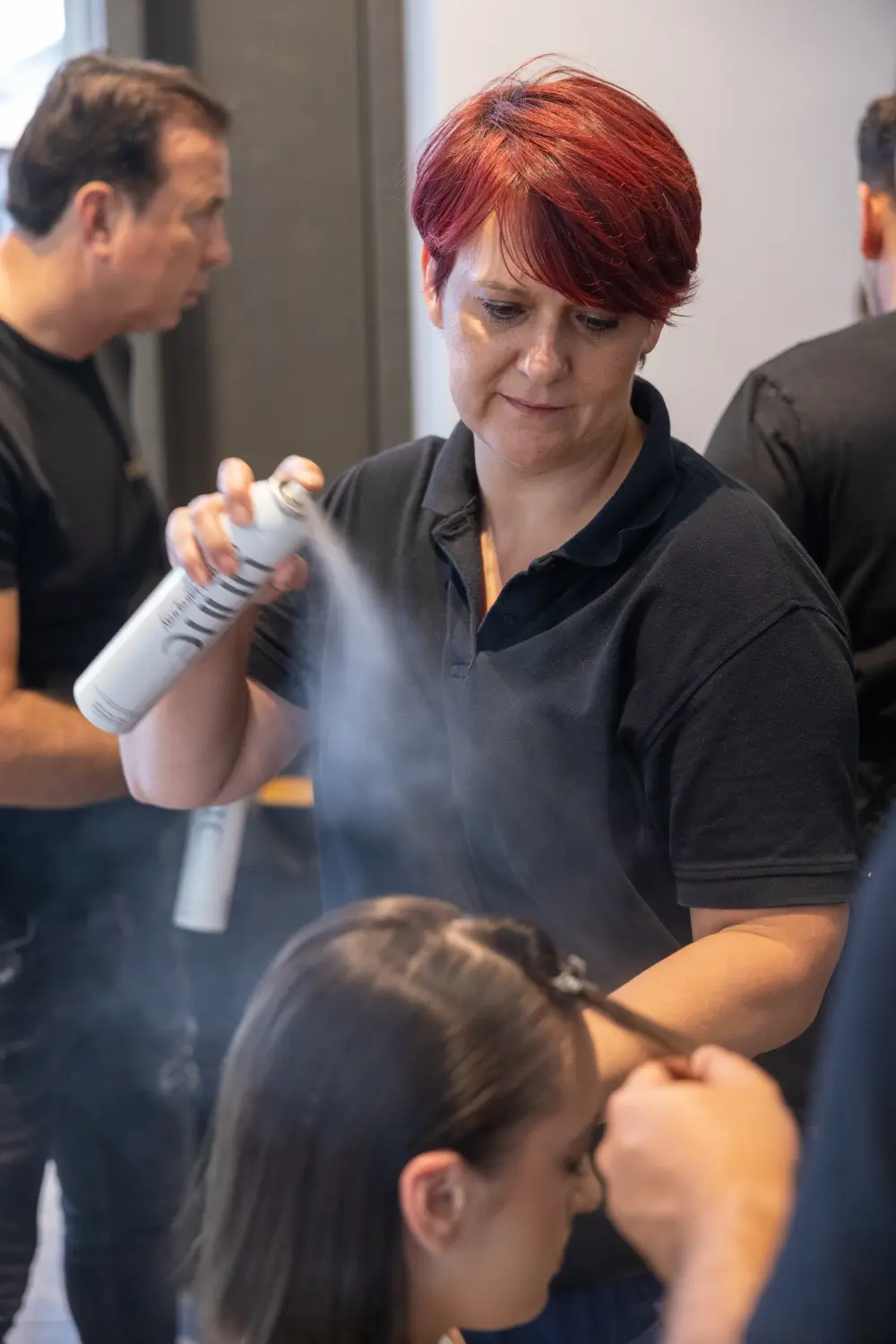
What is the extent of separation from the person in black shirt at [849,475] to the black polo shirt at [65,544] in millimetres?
765

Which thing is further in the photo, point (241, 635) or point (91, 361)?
point (91, 361)

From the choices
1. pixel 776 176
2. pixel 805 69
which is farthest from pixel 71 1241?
pixel 805 69

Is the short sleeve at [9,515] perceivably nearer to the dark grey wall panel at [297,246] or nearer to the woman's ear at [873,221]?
the dark grey wall panel at [297,246]

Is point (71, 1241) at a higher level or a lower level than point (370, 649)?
lower

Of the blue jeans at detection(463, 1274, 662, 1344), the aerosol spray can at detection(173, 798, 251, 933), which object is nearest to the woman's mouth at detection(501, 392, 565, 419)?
the blue jeans at detection(463, 1274, 662, 1344)

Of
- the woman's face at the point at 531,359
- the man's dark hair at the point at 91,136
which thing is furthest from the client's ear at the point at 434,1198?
the man's dark hair at the point at 91,136

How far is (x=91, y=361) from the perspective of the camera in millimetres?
1812

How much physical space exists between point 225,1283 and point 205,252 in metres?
1.36

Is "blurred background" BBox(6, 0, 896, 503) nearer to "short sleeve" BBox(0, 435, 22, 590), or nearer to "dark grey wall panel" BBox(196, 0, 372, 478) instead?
"dark grey wall panel" BBox(196, 0, 372, 478)

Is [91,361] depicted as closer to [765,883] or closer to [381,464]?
[381,464]

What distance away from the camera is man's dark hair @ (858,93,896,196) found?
1586 millimetres

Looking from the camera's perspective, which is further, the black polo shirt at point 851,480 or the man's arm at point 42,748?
the man's arm at point 42,748

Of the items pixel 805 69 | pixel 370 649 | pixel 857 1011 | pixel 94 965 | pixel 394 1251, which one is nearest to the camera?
pixel 857 1011

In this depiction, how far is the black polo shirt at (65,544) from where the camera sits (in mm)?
1666
